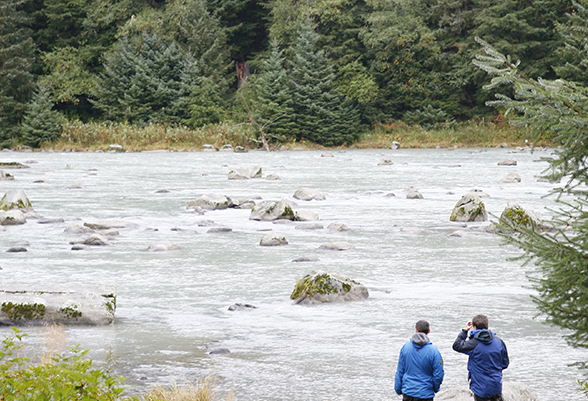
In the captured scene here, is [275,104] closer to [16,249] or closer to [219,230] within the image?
[219,230]

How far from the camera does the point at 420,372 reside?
18.2ft

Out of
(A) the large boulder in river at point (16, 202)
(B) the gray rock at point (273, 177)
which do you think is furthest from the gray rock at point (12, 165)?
(A) the large boulder in river at point (16, 202)

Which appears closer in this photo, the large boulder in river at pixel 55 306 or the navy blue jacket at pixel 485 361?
the navy blue jacket at pixel 485 361

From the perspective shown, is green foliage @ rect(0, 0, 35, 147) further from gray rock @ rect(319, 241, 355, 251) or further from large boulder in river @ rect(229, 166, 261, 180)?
gray rock @ rect(319, 241, 355, 251)

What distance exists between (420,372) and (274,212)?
13022 millimetres

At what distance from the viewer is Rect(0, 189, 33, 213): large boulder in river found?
18.9m

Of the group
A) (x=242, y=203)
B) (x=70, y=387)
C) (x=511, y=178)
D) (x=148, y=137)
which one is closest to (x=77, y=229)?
(x=242, y=203)

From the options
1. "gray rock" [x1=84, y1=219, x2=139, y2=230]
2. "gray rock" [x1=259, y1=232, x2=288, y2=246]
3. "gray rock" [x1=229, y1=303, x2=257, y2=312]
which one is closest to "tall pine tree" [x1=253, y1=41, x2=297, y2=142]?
"gray rock" [x1=84, y1=219, x2=139, y2=230]

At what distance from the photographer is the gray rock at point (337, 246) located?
1421 centimetres

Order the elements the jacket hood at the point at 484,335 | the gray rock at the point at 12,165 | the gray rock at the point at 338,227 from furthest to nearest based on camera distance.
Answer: the gray rock at the point at 12,165 → the gray rock at the point at 338,227 → the jacket hood at the point at 484,335

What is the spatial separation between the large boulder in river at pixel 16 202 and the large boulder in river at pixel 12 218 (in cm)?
125

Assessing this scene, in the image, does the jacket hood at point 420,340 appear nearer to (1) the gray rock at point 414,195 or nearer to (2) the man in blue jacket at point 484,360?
(2) the man in blue jacket at point 484,360

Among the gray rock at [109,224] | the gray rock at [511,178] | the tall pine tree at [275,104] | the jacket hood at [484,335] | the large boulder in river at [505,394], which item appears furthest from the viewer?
the tall pine tree at [275,104]

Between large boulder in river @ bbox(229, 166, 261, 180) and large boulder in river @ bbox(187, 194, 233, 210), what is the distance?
8.45m
